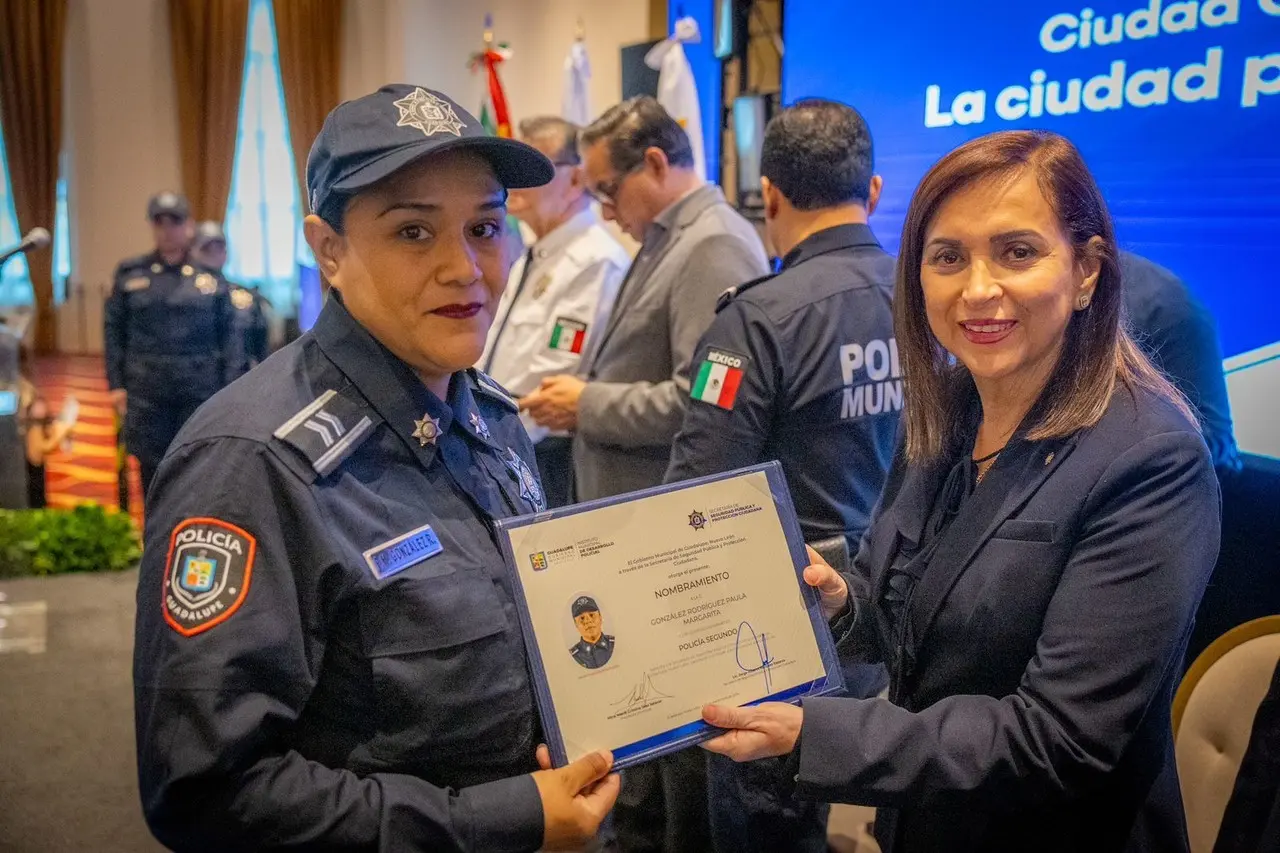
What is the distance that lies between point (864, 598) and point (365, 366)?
2.60ft

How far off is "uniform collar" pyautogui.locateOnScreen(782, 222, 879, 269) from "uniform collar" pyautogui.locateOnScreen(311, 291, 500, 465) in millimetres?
1194

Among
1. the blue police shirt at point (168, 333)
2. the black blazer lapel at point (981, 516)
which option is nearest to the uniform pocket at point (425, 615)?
the black blazer lapel at point (981, 516)

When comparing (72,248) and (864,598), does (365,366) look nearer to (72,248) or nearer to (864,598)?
(864,598)

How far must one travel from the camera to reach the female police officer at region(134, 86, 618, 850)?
38.8 inches

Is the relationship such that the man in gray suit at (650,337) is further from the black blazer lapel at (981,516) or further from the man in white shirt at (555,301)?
the black blazer lapel at (981,516)

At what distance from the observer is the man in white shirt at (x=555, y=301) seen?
117 inches

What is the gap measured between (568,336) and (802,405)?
1.07 metres

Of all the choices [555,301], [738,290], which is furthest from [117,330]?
[738,290]

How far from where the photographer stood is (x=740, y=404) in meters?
2.04

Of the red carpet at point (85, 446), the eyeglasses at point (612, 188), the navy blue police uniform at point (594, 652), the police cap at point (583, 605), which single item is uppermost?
the eyeglasses at point (612, 188)

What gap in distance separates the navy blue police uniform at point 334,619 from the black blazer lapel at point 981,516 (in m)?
0.50

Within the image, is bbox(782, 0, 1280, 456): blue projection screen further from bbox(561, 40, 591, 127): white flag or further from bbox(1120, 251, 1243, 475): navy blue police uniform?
bbox(561, 40, 591, 127): white flag

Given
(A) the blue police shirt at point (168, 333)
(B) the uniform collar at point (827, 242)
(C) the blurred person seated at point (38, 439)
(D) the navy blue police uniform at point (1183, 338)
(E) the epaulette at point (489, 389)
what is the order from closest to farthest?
(E) the epaulette at point (489, 389)
(B) the uniform collar at point (827, 242)
(D) the navy blue police uniform at point (1183, 338)
(C) the blurred person seated at point (38, 439)
(A) the blue police shirt at point (168, 333)
